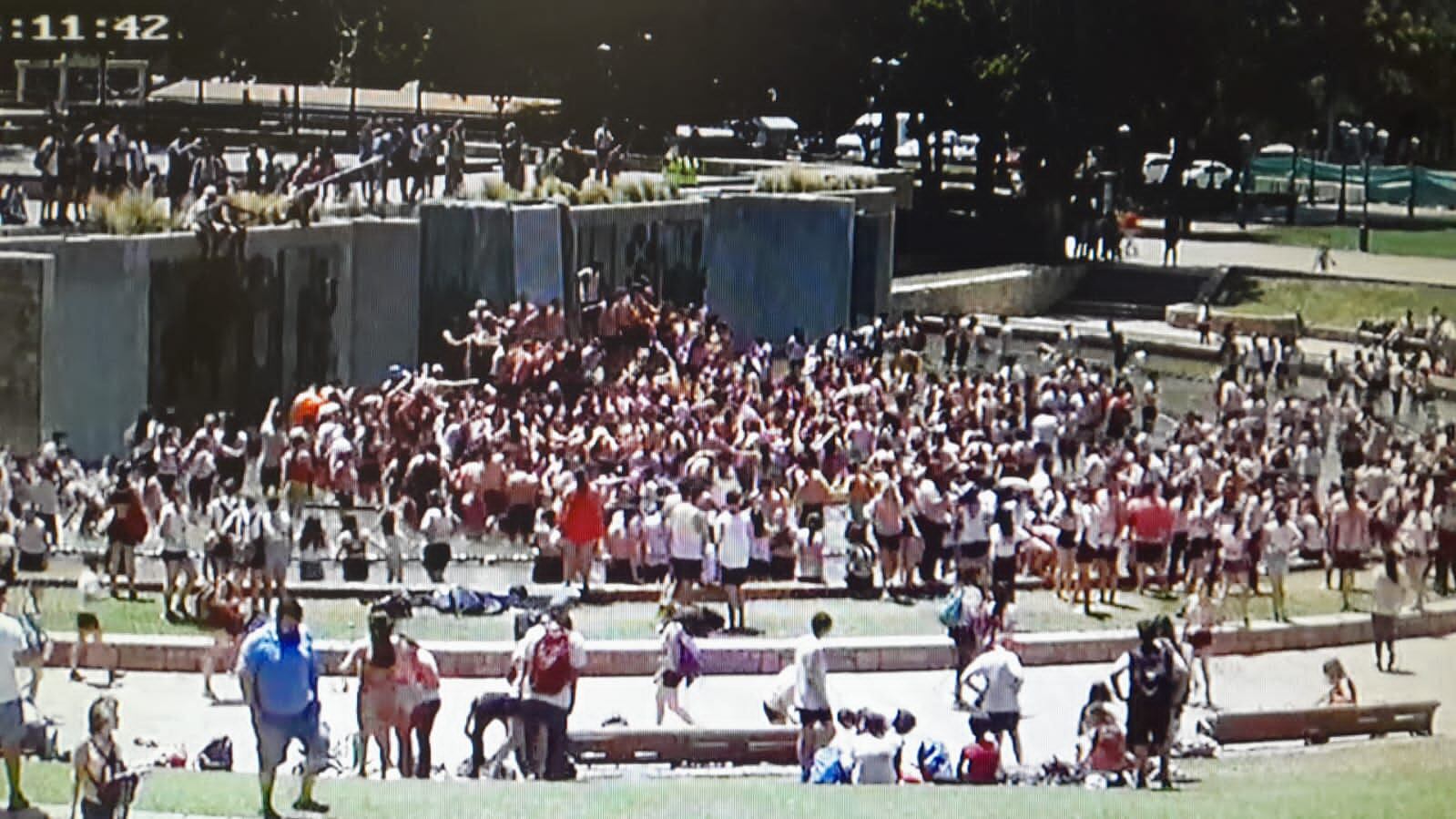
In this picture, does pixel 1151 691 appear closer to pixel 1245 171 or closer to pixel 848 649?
pixel 848 649

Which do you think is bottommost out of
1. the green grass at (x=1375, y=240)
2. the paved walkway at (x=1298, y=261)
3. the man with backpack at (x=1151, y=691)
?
the man with backpack at (x=1151, y=691)

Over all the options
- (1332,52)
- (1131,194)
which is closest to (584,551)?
(1332,52)

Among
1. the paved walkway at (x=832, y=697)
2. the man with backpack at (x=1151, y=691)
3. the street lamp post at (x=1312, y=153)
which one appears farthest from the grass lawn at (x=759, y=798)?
the street lamp post at (x=1312, y=153)

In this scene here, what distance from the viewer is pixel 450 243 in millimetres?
28859

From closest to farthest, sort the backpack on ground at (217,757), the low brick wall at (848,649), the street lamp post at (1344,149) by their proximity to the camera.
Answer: the backpack on ground at (217,757)
the low brick wall at (848,649)
the street lamp post at (1344,149)

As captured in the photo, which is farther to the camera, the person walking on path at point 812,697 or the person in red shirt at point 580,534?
the person in red shirt at point 580,534

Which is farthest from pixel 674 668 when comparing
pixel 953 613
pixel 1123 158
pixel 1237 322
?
pixel 1123 158

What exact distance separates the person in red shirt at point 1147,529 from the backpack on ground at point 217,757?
27.3ft

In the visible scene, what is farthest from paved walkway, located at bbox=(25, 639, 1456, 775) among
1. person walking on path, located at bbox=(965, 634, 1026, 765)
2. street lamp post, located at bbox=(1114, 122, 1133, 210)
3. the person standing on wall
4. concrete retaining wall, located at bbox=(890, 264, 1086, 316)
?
street lamp post, located at bbox=(1114, 122, 1133, 210)

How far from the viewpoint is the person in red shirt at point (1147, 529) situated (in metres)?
19.1

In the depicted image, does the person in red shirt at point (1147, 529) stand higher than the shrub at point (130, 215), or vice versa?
the shrub at point (130, 215)

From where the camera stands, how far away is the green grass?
1266 inches

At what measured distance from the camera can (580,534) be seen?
18.3 m

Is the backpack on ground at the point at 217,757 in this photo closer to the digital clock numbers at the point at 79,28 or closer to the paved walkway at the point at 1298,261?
the digital clock numbers at the point at 79,28
